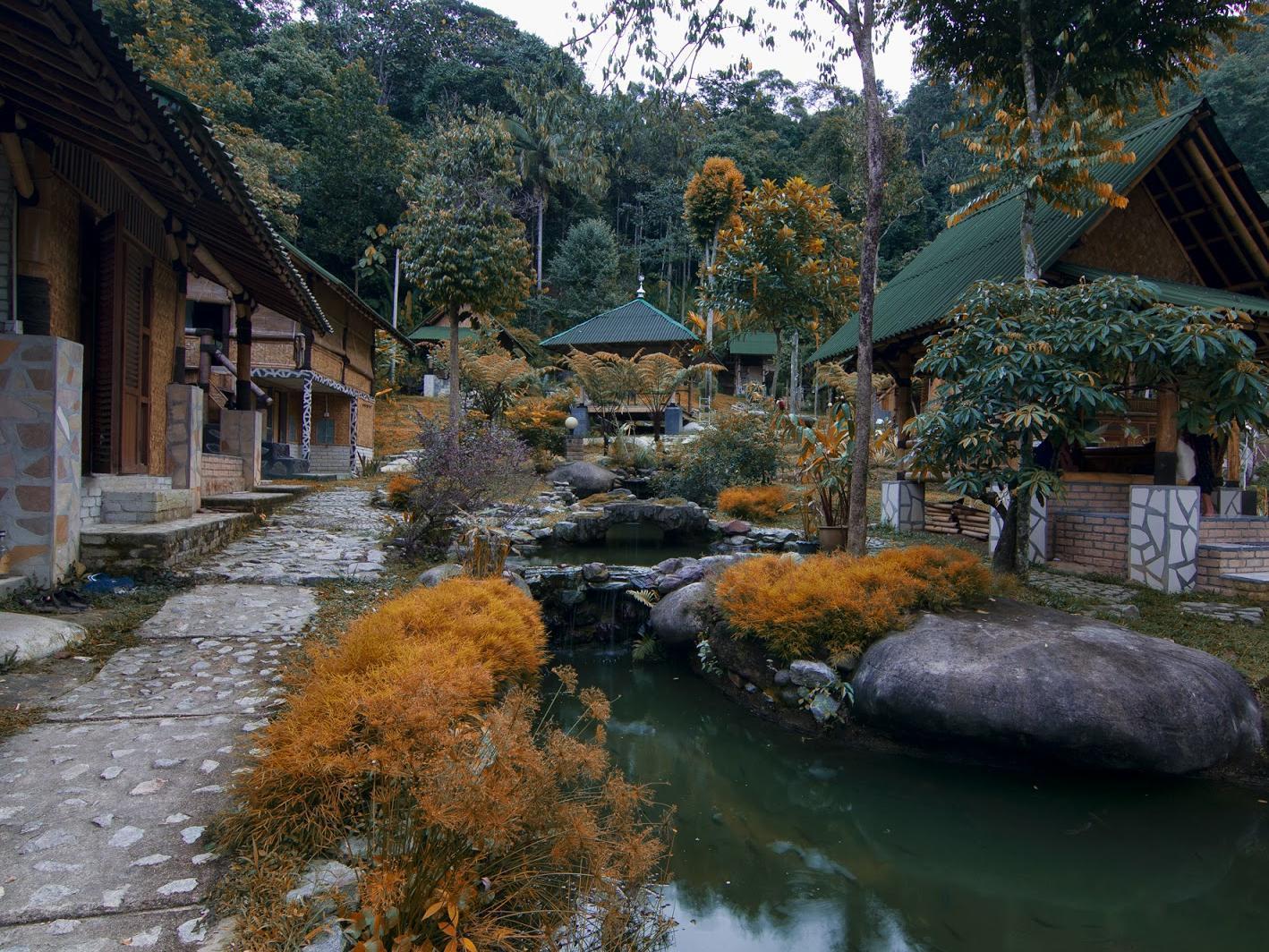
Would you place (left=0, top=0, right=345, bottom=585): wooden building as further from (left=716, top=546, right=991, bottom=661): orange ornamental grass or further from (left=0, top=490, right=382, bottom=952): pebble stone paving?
(left=716, top=546, right=991, bottom=661): orange ornamental grass

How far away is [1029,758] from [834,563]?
2.34 meters

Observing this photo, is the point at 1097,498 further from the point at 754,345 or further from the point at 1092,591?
the point at 754,345

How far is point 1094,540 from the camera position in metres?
9.52

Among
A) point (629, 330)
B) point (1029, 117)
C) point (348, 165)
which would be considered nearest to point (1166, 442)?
point (1029, 117)

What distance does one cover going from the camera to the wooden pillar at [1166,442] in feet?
28.3

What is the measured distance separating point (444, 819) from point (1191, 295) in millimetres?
11485

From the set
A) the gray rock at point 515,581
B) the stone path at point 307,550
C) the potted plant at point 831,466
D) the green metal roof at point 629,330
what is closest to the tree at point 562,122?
the gray rock at point 515,581

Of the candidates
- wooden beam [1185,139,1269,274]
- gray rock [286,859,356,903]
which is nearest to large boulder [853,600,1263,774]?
gray rock [286,859,356,903]

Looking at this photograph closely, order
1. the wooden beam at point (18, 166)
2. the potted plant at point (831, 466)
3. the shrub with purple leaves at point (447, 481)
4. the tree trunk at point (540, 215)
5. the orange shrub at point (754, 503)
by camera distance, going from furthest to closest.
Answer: the tree trunk at point (540, 215), the orange shrub at point (754, 503), the potted plant at point (831, 466), the shrub with purple leaves at point (447, 481), the wooden beam at point (18, 166)

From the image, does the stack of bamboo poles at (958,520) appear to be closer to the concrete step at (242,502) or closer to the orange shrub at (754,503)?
the orange shrub at (754,503)

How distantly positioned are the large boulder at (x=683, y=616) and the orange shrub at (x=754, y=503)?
6.00m

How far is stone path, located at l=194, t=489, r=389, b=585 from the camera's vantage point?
7.41 m

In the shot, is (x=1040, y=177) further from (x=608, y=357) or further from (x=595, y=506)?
(x=608, y=357)

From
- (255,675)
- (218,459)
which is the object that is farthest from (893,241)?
(255,675)
